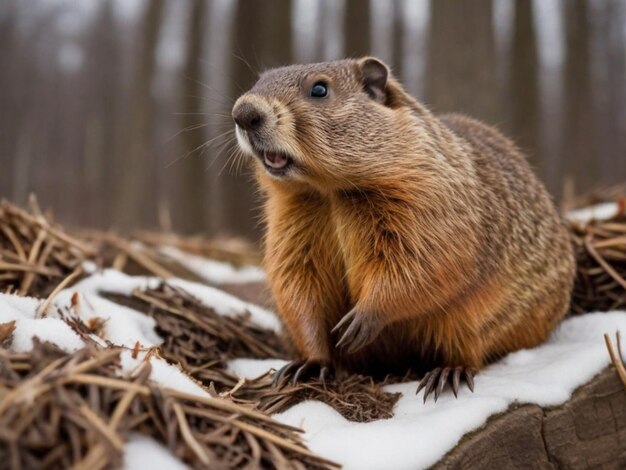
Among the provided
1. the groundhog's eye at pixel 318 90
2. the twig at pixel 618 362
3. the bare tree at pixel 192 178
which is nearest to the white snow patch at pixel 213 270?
the groundhog's eye at pixel 318 90

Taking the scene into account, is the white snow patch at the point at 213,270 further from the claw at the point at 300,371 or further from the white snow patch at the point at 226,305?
the claw at the point at 300,371

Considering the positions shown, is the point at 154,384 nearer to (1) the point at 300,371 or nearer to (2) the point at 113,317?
(1) the point at 300,371

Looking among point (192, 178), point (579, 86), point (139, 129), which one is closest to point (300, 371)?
point (192, 178)

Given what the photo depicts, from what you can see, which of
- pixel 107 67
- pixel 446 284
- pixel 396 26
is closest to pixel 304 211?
pixel 446 284

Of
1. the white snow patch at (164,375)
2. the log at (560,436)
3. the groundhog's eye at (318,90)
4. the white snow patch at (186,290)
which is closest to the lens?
the white snow patch at (164,375)

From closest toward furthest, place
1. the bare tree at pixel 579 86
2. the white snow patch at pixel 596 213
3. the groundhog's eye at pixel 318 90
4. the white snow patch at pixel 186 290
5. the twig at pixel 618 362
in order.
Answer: the twig at pixel 618 362, the groundhog's eye at pixel 318 90, the white snow patch at pixel 186 290, the white snow patch at pixel 596 213, the bare tree at pixel 579 86

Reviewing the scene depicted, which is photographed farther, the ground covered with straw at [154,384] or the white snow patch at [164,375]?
the white snow patch at [164,375]

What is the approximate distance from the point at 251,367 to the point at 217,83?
25439 mm

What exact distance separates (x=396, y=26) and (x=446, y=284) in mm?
19052

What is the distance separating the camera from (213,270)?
5578mm

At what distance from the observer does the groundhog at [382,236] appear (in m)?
3.02

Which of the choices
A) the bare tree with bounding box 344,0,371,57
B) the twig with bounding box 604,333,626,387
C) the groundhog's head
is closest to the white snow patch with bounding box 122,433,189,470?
the groundhog's head

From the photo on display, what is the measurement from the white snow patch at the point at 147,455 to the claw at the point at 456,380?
1.41 m

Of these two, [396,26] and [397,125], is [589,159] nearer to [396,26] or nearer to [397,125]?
[396,26]
